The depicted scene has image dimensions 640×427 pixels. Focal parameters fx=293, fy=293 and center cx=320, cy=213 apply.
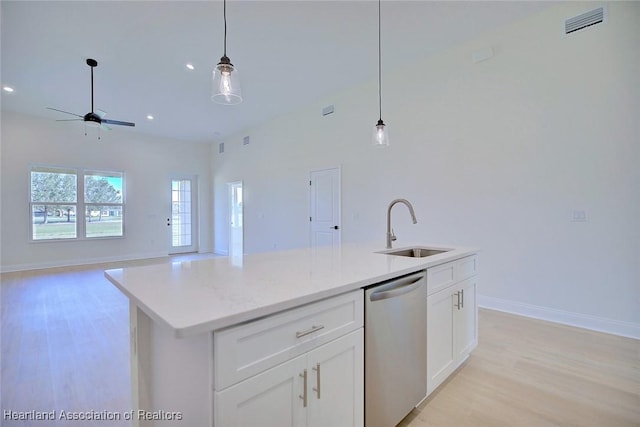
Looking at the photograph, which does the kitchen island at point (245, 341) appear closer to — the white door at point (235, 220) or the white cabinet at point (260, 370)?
the white cabinet at point (260, 370)

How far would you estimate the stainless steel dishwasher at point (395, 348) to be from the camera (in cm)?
133

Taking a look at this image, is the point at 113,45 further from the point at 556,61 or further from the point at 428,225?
the point at 556,61

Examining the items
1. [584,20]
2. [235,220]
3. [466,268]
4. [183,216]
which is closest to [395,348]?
[466,268]

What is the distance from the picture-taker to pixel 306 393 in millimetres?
1057

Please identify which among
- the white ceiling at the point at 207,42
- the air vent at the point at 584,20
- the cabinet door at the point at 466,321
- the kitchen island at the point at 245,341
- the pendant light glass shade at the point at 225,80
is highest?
the white ceiling at the point at 207,42

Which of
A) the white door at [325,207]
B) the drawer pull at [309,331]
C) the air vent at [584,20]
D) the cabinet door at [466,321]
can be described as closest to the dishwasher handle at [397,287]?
the drawer pull at [309,331]

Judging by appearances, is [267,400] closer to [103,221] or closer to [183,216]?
[103,221]

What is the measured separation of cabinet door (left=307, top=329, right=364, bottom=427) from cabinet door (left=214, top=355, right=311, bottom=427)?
0.05m

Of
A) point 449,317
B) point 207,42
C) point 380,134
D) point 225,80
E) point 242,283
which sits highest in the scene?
point 207,42

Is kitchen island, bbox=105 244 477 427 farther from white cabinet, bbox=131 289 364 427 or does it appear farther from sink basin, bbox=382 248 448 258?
sink basin, bbox=382 248 448 258

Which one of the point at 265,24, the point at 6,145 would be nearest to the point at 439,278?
the point at 265,24

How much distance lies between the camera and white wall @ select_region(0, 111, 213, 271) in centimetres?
581

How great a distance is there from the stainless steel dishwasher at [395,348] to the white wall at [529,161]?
98 cm

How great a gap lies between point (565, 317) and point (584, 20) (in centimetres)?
293
